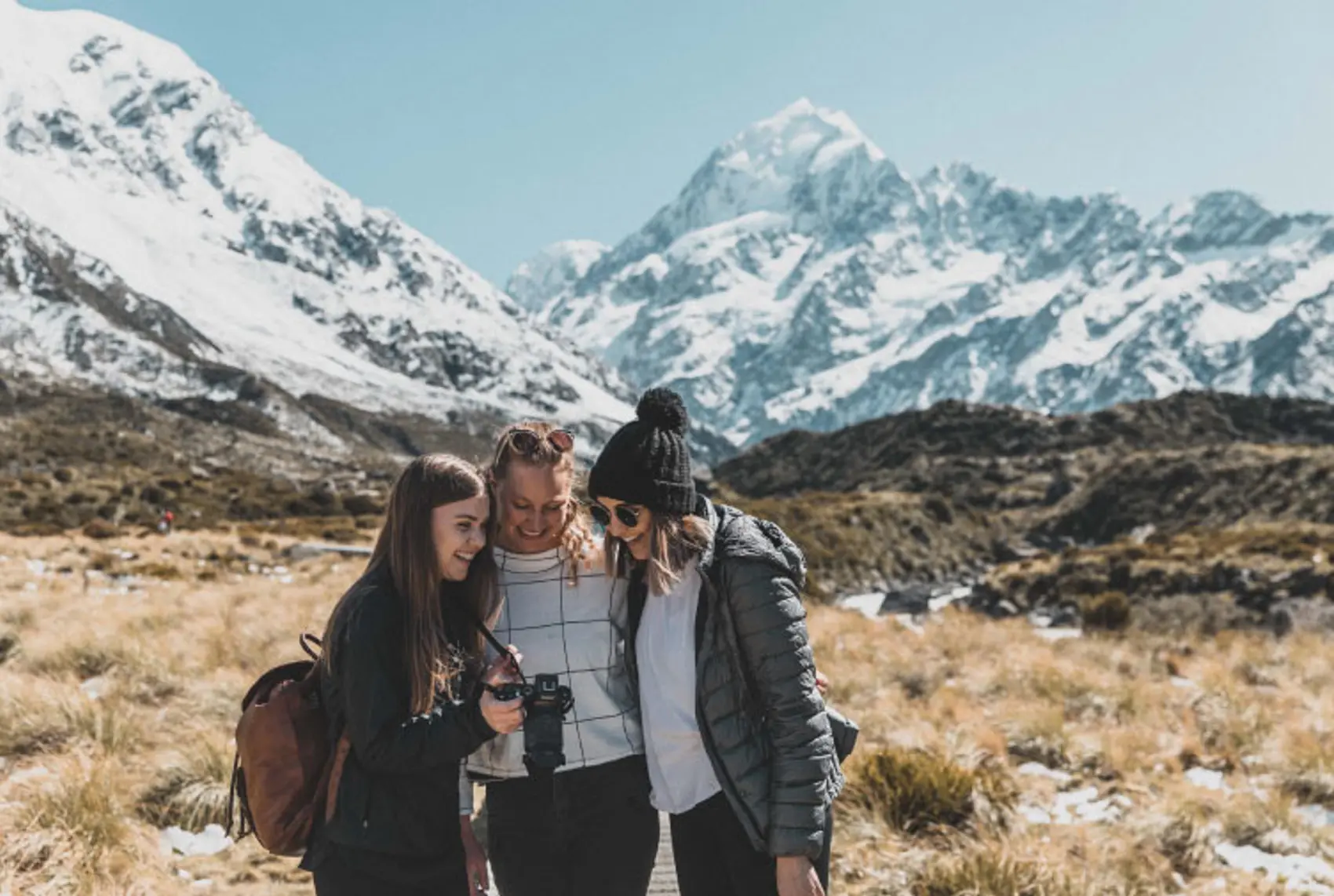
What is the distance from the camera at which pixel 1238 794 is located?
22.0 ft

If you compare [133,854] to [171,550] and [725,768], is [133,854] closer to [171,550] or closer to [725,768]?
[725,768]

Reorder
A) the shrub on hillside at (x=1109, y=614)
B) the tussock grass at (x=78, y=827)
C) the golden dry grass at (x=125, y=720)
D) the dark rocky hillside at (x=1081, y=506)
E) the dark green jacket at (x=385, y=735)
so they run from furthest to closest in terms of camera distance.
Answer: the dark rocky hillside at (x=1081, y=506) < the shrub on hillside at (x=1109, y=614) < the golden dry grass at (x=125, y=720) < the tussock grass at (x=78, y=827) < the dark green jacket at (x=385, y=735)

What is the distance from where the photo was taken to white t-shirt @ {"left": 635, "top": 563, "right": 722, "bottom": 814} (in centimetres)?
307

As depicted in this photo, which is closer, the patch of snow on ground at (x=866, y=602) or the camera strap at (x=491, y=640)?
the camera strap at (x=491, y=640)

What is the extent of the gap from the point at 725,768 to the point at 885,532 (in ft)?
147

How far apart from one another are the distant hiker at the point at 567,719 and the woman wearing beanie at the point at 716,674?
9cm

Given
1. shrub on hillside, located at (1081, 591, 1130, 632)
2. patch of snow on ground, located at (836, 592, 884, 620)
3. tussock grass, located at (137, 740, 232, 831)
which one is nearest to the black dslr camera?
tussock grass, located at (137, 740, 232, 831)

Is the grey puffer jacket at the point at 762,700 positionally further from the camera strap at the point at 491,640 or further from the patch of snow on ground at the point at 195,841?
the patch of snow on ground at the point at 195,841

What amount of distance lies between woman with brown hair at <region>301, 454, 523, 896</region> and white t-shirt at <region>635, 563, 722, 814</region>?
0.52m

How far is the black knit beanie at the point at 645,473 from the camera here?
9.93ft

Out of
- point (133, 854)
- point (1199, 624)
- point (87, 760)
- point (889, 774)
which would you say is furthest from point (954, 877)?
point (1199, 624)

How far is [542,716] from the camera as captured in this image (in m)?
2.78

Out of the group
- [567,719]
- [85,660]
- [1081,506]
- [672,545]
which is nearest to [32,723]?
[85,660]

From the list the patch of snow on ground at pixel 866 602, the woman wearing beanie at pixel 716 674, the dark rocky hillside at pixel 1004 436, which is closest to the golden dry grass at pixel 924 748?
the woman wearing beanie at pixel 716 674
